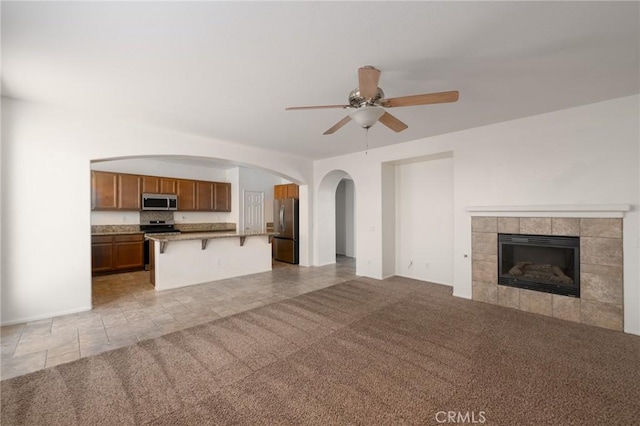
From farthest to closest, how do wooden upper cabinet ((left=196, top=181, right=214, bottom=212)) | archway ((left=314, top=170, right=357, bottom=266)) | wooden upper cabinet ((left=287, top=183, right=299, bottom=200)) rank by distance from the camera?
wooden upper cabinet ((left=196, top=181, right=214, bottom=212)) < wooden upper cabinet ((left=287, top=183, right=299, bottom=200)) < archway ((left=314, top=170, right=357, bottom=266))

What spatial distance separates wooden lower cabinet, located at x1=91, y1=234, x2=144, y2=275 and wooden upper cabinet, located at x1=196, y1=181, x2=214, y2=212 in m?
1.66

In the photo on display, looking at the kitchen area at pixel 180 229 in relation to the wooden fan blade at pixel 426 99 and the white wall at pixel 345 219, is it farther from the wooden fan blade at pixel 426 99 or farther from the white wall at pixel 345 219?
the wooden fan blade at pixel 426 99

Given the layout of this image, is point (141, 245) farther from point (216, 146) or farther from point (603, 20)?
point (603, 20)

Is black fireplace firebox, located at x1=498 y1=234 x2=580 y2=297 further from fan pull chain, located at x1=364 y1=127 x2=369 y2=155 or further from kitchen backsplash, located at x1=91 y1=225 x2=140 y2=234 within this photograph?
kitchen backsplash, located at x1=91 y1=225 x2=140 y2=234

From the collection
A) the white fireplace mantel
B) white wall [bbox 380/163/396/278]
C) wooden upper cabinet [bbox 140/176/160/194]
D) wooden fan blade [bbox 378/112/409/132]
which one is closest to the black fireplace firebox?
the white fireplace mantel

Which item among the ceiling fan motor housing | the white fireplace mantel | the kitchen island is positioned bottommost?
the kitchen island

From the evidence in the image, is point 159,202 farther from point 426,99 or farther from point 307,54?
point 426,99

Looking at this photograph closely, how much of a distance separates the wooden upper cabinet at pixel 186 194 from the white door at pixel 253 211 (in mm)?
1486

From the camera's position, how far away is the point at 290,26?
190 centimetres

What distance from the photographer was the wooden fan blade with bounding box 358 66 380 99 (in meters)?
2.06

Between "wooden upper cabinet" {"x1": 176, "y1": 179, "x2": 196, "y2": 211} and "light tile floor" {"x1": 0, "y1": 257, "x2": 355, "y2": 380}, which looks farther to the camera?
"wooden upper cabinet" {"x1": 176, "y1": 179, "x2": 196, "y2": 211}

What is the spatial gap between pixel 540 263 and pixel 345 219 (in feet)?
18.2

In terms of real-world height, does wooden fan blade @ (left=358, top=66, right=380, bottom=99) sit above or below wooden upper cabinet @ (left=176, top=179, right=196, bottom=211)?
above

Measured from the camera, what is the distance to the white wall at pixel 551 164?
3.04 m
